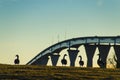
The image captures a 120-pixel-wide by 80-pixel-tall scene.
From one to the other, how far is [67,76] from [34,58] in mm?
144870

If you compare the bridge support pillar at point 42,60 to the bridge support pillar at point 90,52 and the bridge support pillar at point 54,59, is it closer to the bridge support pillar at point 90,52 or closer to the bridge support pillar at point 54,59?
the bridge support pillar at point 54,59

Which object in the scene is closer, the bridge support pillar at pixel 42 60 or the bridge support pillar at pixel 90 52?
the bridge support pillar at pixel 90 52

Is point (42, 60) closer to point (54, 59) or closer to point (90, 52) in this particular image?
point (54, 59)

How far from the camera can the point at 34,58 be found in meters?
183

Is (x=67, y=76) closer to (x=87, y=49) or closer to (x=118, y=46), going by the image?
(x=118, y=46)

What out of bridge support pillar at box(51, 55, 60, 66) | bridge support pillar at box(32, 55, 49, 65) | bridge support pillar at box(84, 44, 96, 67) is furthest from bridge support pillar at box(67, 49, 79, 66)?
bridge support pillar at box(32, 55, 49, 65)

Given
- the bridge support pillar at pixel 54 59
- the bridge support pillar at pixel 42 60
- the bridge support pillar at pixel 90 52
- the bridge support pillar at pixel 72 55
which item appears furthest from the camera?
the bridge support pillar at pixel 42 60

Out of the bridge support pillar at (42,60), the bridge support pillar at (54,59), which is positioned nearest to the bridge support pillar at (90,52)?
the bridge support pillar at (54,59)

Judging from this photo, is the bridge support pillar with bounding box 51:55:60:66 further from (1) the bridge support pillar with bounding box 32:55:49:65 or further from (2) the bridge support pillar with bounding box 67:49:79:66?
(2) the bridge support pillar with bounding box 67:49:79:66

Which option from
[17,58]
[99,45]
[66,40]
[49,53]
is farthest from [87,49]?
[17,58]

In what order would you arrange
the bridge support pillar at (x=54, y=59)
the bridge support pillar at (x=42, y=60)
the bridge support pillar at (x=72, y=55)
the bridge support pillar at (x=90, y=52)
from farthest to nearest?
the bridge support pillar at (x=42, y=60) → the bridge support pillar at (x=54, y=59) → the bridge support pillar at (x=72, y=55) → the bridge support pillar at (x=90, y=52)

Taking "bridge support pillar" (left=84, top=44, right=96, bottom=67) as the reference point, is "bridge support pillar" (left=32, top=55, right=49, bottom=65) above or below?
above

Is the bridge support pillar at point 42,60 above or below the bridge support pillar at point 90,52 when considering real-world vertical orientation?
above

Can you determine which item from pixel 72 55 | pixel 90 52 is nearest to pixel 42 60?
pixel 72 55
